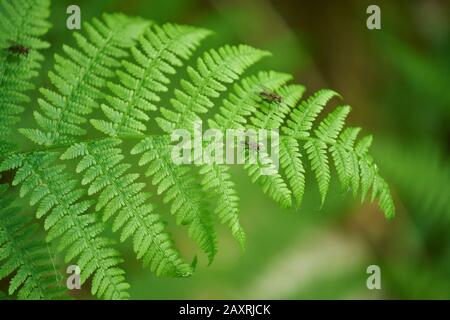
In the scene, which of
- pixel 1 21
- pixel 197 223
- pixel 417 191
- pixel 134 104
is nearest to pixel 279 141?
pixel 197 223

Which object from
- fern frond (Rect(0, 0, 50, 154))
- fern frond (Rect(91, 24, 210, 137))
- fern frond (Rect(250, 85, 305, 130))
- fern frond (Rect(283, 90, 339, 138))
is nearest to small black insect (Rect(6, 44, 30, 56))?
fern frond (Rect(0, 0, 50, 154))

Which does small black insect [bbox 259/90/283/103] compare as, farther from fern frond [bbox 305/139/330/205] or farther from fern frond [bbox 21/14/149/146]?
fern frond [bbox 21/14/149/146]

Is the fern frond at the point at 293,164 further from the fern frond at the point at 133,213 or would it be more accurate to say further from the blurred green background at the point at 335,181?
the blurred green background at the point at 335,181

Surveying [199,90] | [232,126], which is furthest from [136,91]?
[232,126]

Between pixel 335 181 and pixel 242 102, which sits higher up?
pixel 335 181

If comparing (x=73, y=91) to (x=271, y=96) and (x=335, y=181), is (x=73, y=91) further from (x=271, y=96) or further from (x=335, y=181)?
(x=335, y=181)

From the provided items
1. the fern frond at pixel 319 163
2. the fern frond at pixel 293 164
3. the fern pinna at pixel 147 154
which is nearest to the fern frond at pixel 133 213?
the fern pinna at pixel 147 154

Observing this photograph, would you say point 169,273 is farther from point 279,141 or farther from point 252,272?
point 252,272
